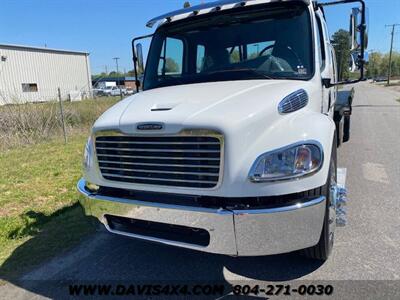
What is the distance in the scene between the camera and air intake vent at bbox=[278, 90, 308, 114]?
3074mm

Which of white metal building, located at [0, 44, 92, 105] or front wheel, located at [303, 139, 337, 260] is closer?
front wheel, located at [303, 139, 337, 260]

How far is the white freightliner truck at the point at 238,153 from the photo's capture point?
8.84 feet

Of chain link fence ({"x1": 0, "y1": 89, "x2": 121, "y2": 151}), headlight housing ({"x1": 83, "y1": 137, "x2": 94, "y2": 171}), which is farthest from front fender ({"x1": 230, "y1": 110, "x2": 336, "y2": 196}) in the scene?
chain link fence ({"x1": 0, "y1": 89, "x2": 121, "y2": 151})

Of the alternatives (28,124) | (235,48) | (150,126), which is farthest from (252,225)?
(28,124)

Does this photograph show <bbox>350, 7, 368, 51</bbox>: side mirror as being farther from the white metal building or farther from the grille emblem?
the white metal building

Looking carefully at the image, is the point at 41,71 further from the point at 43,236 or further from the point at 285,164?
the point at 285,164

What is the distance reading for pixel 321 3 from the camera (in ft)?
13.0

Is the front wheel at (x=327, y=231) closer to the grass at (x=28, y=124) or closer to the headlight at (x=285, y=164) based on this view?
the headlight at (x=285, y=164)

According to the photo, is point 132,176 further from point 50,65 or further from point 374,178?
point 50,65

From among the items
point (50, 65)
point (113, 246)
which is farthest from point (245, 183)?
point (50, 65)

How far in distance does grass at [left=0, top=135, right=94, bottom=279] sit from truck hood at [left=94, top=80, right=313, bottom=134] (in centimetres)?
144

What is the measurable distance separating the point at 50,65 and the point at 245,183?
4742 centimetres

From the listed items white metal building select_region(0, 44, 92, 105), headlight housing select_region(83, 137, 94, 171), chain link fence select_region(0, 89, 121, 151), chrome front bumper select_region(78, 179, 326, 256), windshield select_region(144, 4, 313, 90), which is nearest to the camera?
chrome front bumper select_region(78, 179, 326, 256)

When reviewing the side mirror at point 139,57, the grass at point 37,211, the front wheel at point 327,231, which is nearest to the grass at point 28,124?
the grass at point 37,211
